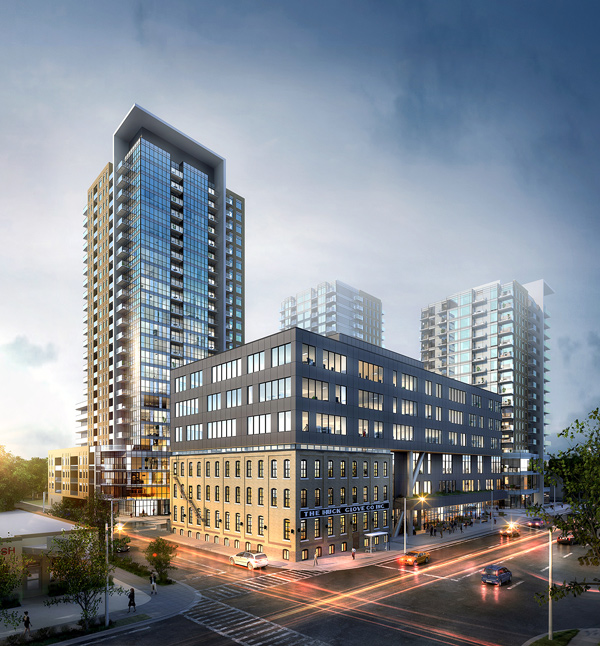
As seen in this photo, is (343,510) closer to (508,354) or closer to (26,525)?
(26,525)

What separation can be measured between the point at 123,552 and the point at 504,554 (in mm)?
49006

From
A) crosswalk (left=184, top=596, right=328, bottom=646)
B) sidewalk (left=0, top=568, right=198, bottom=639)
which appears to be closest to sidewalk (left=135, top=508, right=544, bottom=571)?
sidewalk (left=0, top=568, right=198, bottom=639)

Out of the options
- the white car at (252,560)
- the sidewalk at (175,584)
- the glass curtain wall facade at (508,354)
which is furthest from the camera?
the glass curtain wall facade at (508,354)

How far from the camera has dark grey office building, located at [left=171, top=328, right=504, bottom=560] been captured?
2473 inches

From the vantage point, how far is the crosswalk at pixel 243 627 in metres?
33.6

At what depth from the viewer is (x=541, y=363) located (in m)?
169

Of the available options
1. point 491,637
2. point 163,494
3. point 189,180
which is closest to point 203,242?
point 189,180

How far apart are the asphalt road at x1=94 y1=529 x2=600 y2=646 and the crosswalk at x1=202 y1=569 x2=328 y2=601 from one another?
9 centimetres

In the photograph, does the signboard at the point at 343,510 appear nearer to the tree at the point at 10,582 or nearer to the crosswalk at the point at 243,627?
the crosswalk at the point at 243,627

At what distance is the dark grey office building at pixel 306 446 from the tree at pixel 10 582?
28.5m

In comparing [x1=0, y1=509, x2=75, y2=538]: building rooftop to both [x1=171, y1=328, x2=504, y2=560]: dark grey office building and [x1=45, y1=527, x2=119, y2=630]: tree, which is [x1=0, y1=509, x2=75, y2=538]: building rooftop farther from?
[x1=171, y1=328, x2=504, y2=560]: dark grey office building

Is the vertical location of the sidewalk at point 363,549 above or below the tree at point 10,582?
below

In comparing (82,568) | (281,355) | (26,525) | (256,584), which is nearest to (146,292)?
(281,355)

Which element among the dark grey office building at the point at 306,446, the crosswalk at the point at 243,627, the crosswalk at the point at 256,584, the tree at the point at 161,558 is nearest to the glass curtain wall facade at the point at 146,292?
the dark grey office building at the point at 306,446
